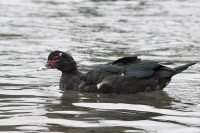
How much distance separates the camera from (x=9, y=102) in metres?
12.2

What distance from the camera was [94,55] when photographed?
1895cm

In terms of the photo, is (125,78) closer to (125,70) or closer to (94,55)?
(125,70)

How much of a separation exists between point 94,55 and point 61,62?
4.74m

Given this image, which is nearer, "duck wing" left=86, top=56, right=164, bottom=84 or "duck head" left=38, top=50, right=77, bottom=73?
"duck wing" left=86, top=56, right=164, bottom=84

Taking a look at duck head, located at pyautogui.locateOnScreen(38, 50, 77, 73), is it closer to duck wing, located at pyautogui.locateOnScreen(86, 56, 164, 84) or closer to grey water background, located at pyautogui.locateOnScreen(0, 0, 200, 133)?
grey water background, located at pyautogui.locateOnScreen(0, 0, 200, 133)

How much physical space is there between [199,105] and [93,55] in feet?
23.9

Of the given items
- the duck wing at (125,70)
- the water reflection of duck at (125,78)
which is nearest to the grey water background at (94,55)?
the water reflection of duck at (125,78)

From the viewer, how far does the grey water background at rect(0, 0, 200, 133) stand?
10.5 metres

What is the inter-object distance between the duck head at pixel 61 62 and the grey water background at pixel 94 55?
42 cm

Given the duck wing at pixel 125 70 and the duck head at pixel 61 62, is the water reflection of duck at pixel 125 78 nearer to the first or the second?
the duck wing at pixel 125 70

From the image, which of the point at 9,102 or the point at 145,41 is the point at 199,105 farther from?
the point at 145,41

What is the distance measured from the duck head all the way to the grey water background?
0.42 meters

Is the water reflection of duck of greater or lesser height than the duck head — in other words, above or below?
below

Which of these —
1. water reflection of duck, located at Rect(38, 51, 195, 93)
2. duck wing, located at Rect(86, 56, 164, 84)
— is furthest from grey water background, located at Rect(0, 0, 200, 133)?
duck wing, located at Rect(86, 56, 164, 84)
